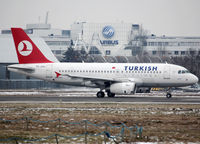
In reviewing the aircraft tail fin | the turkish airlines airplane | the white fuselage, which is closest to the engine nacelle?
the turkish airlines airplane

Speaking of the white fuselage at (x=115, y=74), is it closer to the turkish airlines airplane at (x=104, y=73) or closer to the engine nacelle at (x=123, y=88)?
the turkish airlines airplane at (x=104, y=73)

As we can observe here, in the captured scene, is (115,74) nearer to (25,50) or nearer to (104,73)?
(104,73)

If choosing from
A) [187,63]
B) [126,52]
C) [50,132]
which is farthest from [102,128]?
[126,52]

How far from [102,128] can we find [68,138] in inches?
147

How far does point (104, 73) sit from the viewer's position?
165 ft

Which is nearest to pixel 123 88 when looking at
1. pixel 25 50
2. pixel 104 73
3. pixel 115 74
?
pixel 115 74

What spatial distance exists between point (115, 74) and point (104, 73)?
143 centimetres

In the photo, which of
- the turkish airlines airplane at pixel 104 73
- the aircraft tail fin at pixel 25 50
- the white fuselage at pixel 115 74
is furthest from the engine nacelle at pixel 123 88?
the aircraft tail fin at pixel 25 50

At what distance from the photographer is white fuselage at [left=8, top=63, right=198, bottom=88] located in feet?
160

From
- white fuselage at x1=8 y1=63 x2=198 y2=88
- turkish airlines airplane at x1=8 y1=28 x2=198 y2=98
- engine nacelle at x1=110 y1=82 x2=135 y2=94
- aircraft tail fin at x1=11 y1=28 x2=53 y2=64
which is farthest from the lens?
aircraft tail fin at x1=11 y1=28 x2=53 y2=64

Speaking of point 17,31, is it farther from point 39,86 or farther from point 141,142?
point 141,142

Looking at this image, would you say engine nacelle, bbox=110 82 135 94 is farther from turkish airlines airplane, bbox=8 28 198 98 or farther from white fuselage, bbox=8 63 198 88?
white fuselage, bbox=8 63 198 88

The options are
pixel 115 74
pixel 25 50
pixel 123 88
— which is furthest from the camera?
pixel 25 50

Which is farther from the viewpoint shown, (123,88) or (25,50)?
(25,50)
